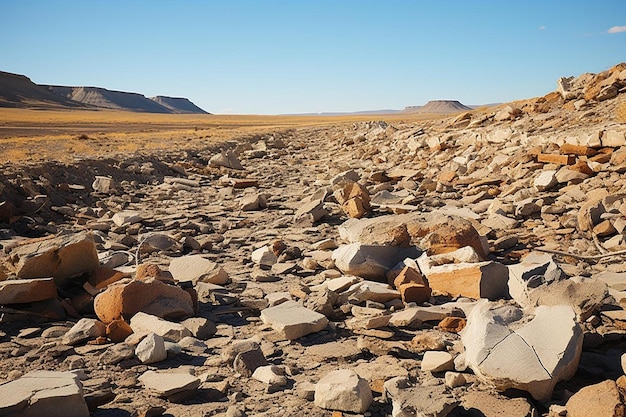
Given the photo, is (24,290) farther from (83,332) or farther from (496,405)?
(496,405)

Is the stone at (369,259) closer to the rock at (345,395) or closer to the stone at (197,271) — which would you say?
the stone at (197,271)

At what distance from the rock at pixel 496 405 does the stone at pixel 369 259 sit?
6.56ft

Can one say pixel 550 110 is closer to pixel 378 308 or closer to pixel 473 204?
pixel 473 204

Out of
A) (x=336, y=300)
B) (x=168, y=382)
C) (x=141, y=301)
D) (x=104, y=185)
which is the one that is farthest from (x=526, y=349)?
(x=104, y=185)

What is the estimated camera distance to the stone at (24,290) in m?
3.78

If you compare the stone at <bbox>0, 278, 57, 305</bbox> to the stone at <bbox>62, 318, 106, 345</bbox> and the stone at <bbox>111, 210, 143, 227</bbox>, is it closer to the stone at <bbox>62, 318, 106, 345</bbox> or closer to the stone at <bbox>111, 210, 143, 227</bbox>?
the stone at <bbox>62, 318, 106, 345</bbox>

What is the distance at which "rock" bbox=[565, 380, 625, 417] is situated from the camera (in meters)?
2.07

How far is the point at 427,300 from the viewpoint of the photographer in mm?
4008

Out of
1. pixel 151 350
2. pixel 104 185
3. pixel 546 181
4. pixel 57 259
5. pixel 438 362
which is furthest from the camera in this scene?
pixel 104 185

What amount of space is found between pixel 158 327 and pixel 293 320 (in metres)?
0.95

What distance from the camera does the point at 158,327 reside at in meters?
3.47

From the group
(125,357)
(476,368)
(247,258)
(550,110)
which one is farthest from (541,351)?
(550,110)

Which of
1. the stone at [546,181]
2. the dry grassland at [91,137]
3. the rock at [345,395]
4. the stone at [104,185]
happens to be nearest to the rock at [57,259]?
the rock at [345,395]

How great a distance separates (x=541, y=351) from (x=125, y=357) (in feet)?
8.06
